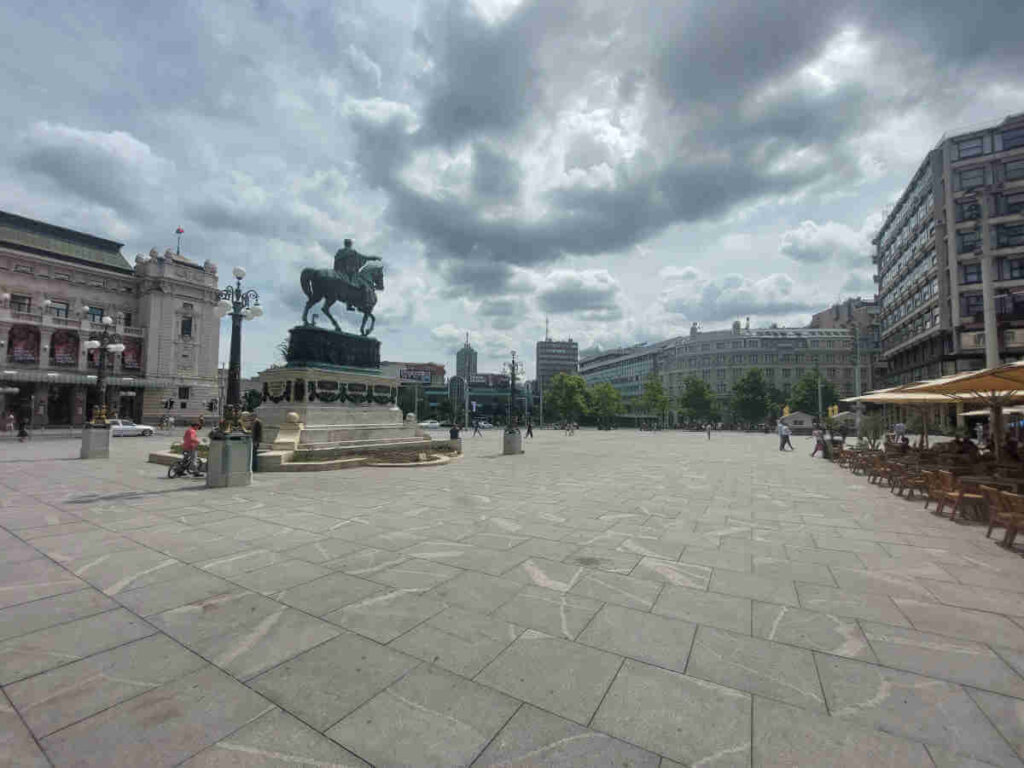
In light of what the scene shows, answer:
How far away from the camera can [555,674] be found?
3.39 meters

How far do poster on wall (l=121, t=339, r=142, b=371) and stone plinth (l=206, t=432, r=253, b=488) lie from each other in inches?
2233

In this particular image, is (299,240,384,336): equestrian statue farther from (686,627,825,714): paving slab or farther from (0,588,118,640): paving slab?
(686,627,825,714): paving slab

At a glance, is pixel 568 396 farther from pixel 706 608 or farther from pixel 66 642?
pixel 66 642

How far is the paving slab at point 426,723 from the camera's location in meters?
2.55

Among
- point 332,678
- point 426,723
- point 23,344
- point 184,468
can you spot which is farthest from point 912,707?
point 23,344

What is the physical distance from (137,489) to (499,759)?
12744 mm

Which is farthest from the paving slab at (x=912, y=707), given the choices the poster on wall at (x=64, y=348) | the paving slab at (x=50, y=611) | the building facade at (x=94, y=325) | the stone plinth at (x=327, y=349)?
the poster on wall at (x=64, y=348)

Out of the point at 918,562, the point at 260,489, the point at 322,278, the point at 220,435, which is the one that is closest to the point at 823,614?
the point at 918,562

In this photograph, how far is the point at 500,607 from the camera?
4547mm

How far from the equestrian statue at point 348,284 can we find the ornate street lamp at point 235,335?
24.2ft

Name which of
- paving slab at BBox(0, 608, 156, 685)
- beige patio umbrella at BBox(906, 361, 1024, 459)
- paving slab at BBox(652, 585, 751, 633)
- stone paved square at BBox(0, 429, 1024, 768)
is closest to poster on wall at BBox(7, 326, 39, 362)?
stone paved square at BBox(0, 429, 1024, 768)

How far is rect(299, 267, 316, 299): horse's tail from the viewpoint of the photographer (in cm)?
2047

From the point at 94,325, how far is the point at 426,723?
64.5m

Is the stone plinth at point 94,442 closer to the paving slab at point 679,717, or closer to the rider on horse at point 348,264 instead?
the rider on horse at point 348,264
